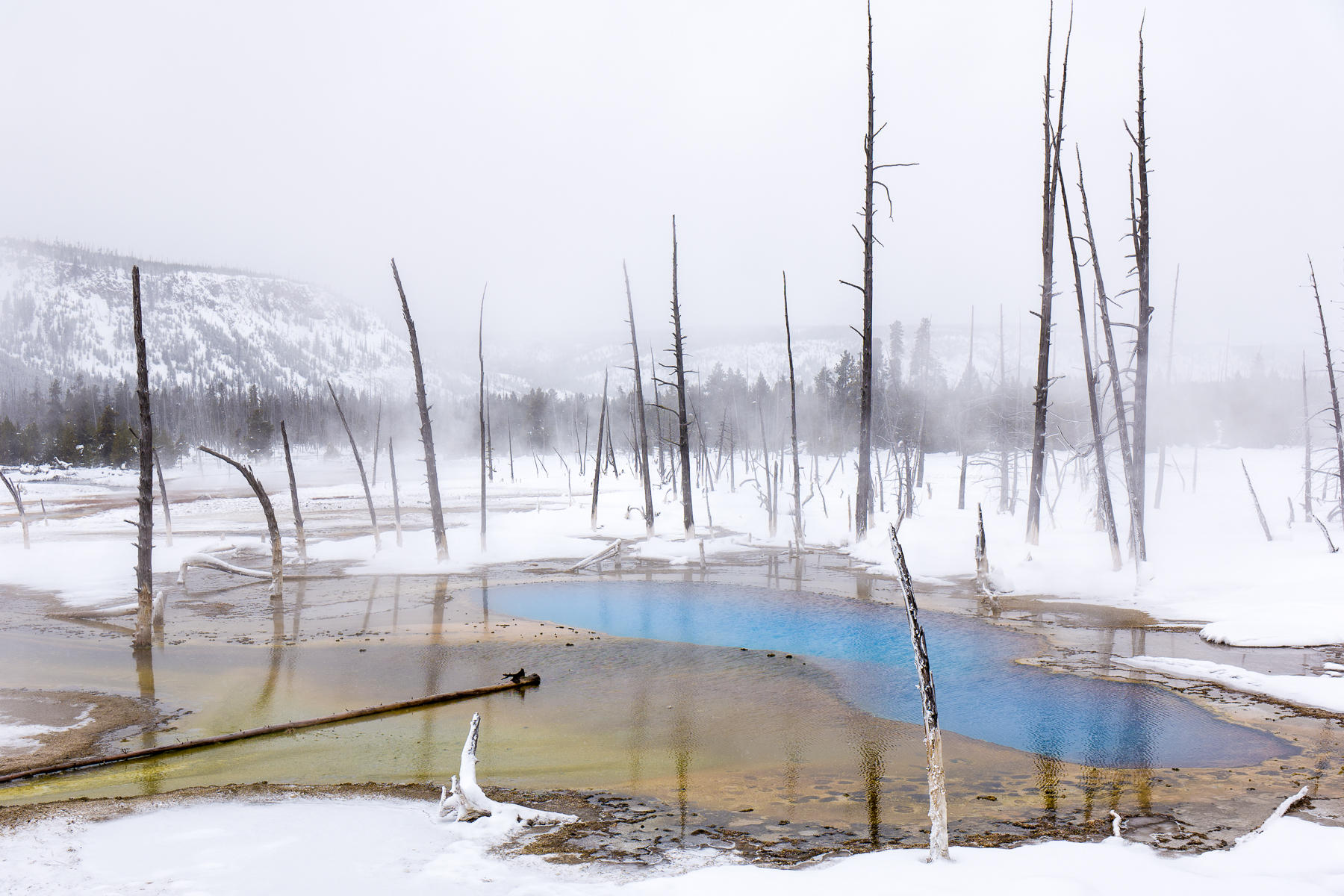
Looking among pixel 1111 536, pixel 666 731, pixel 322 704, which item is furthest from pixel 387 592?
pixel 1111 536

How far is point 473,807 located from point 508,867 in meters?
0.93

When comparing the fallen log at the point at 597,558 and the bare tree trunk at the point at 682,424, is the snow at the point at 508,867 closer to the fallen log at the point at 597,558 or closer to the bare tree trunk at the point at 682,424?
the fallen log at the point at 597,558

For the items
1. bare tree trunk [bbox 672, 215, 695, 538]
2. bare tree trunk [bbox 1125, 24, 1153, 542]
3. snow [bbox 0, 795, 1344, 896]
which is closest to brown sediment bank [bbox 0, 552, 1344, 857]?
snow [bbox 0, 795, 1344, 896]

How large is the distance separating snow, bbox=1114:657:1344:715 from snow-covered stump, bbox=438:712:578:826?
8.36 meters

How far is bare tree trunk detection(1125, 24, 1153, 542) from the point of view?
16.3 metres

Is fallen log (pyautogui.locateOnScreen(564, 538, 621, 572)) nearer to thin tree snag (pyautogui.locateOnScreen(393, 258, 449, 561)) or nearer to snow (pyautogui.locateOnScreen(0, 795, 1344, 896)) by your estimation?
thin tree snag (pyautogui.locateOnScreen(393, 258, 449, 561))

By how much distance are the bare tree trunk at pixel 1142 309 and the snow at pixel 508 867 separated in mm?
12641

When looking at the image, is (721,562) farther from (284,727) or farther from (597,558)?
(284,727)

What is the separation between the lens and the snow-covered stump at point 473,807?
6.00m

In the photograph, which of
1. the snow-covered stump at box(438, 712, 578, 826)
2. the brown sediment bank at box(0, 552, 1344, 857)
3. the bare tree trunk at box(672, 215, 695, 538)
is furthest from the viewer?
the bare tree trunk at box(672, 215, 695, 538)

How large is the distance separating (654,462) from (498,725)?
66477 millimetres

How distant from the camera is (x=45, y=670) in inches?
449

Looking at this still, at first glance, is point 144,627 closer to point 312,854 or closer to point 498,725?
point 498,725

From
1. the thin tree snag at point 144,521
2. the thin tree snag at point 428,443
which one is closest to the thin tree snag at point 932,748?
the thin tree snag at point 144,521
